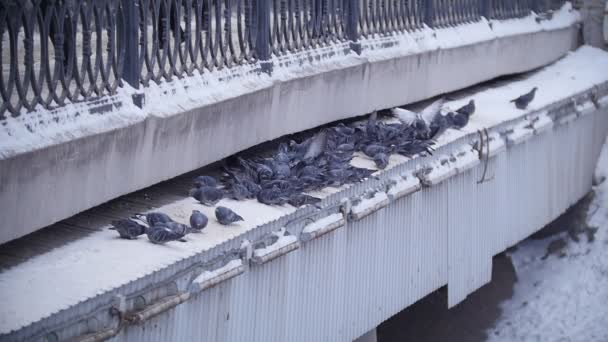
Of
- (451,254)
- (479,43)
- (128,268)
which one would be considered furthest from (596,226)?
(128,268)

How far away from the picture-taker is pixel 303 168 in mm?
8453

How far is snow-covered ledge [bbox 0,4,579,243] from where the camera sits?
20.4ft

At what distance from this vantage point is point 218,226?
7180 mm

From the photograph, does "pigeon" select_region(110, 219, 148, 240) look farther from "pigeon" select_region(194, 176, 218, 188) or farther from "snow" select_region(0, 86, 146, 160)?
"pigeon" select_region(194, 176, 218, 188)

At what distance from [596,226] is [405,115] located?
4846mm

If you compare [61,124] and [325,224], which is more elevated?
[61,124]

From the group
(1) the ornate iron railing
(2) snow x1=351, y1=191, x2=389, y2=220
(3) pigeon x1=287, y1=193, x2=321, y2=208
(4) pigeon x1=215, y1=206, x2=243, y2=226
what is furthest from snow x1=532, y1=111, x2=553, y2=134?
(4) pigeon x1=215, y1=206, x2=243, y2=226

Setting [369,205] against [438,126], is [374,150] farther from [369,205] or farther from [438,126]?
[438,126]

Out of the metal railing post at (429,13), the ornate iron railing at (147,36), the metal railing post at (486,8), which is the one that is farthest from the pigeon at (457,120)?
the metal railing post at (486,8)

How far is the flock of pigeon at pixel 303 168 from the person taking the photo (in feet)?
22.8

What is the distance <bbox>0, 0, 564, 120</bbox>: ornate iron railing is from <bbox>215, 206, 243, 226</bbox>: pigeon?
1033mm

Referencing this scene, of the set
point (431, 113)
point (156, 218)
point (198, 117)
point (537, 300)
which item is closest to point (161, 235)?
point (156, 218)

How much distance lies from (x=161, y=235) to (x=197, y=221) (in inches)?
15.2

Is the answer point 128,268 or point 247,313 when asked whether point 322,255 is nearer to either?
point 247,313
